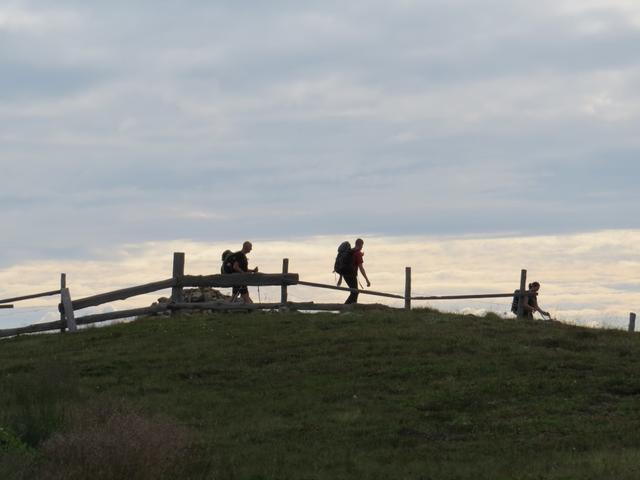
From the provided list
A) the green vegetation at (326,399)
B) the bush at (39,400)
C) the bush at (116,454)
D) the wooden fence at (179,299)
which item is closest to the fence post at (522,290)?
the wooden fence at (179,299)

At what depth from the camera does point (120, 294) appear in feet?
100

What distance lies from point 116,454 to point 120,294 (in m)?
18.0

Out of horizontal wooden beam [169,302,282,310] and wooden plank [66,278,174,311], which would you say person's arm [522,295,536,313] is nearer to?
horizontal wooden beam [169,302,282,310]

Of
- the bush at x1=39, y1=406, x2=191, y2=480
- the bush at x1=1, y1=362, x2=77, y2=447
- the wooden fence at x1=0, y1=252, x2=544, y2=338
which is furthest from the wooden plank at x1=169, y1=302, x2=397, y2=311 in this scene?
the bush at x1=39, y1=406, x2=191, y2=480

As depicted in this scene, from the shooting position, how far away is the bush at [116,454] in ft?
41.5

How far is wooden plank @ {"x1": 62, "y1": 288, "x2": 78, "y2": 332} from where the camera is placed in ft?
99.1

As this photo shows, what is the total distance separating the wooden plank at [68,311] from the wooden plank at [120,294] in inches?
8.8

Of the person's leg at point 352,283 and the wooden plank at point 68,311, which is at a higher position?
the person's leg at point 352,283

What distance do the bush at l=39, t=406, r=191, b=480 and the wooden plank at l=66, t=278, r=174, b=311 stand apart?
1602 cm

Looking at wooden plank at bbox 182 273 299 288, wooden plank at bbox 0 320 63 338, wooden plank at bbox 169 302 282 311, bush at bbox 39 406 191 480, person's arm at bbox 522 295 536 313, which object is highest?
wooden plank at bbox 182 273 299 288

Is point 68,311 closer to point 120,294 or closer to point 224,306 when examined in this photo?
point 120,294

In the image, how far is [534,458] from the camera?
50.0 ft

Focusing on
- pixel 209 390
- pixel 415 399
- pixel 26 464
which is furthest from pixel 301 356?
pixel 26 464

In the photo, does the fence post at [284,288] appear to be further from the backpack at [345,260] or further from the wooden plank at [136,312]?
the wooden plank at [136,312]
